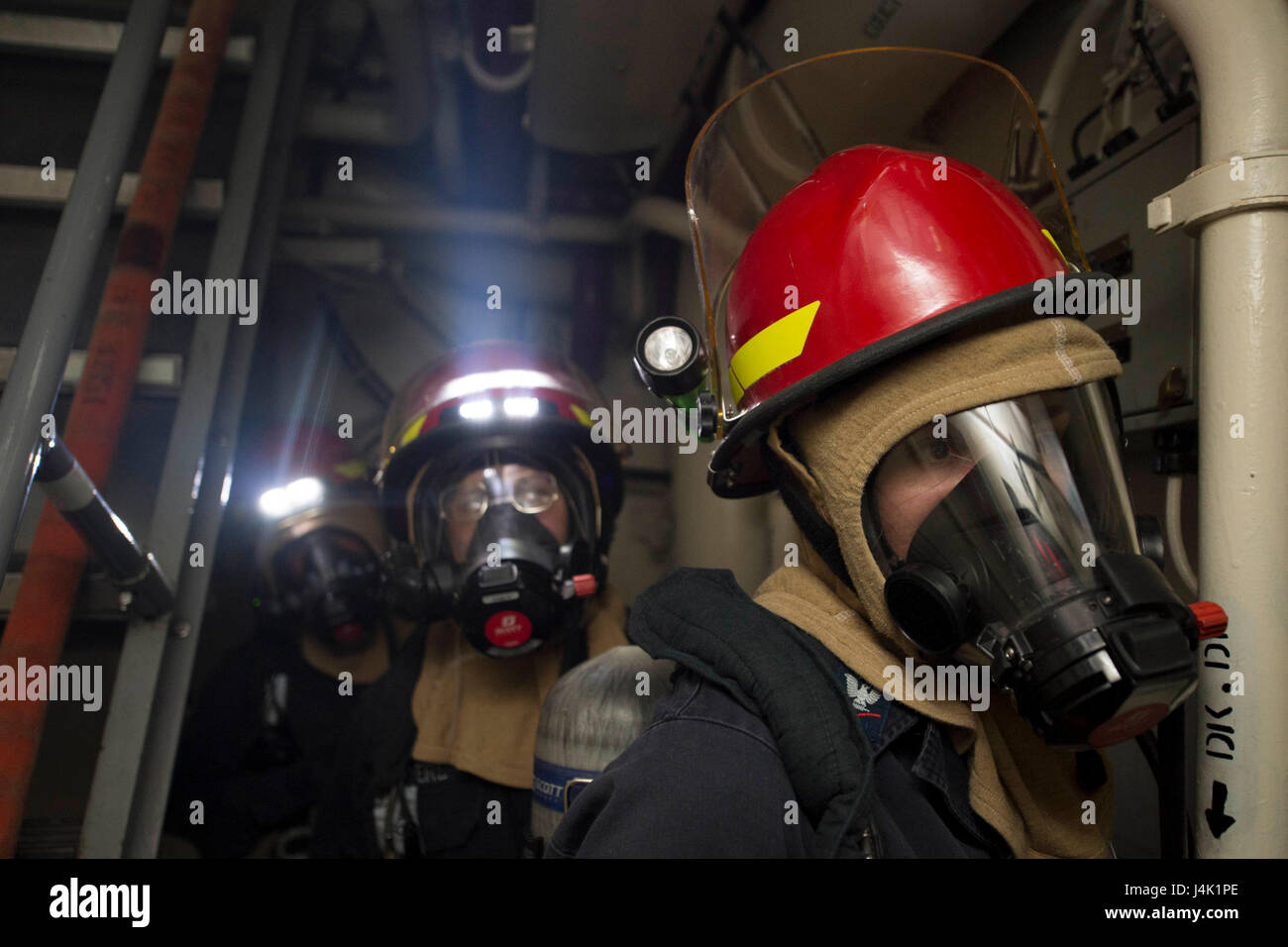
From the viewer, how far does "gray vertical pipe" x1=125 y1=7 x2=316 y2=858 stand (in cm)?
162

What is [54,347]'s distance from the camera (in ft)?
4.04

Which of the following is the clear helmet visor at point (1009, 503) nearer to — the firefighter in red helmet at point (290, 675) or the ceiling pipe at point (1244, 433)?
the ceiling pipe at point (1244, 433)

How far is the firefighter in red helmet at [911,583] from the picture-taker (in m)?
0.87

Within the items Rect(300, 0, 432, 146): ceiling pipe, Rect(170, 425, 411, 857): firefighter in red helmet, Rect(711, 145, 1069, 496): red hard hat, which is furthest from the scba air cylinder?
Rect(300, 0, 432, 146): ceiling pipe

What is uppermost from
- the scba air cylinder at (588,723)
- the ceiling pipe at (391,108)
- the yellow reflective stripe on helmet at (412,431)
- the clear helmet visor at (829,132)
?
the ceiling pipe at (391,108)

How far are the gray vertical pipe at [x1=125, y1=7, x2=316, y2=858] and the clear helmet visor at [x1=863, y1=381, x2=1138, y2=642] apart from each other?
5.01 ft

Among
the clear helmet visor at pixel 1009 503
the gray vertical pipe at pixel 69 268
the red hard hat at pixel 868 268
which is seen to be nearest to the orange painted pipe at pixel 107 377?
the gray vertical pipe at pixel 69 268

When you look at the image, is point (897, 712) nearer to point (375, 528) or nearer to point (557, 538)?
point (557, 538)

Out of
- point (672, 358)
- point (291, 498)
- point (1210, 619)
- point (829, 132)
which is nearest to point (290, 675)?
point (291, 498)

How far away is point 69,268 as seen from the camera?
4.27 ft

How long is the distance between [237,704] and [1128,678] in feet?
9.04

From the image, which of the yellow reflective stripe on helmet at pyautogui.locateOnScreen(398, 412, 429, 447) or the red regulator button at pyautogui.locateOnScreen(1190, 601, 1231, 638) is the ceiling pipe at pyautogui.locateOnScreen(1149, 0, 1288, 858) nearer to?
the red regulator button at pyautogui.locateOnScreen(1190, 601, 1231, 638)

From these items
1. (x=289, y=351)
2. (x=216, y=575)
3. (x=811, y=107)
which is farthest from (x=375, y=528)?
(x=811, y=107)

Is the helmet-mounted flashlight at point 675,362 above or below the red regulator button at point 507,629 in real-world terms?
above
